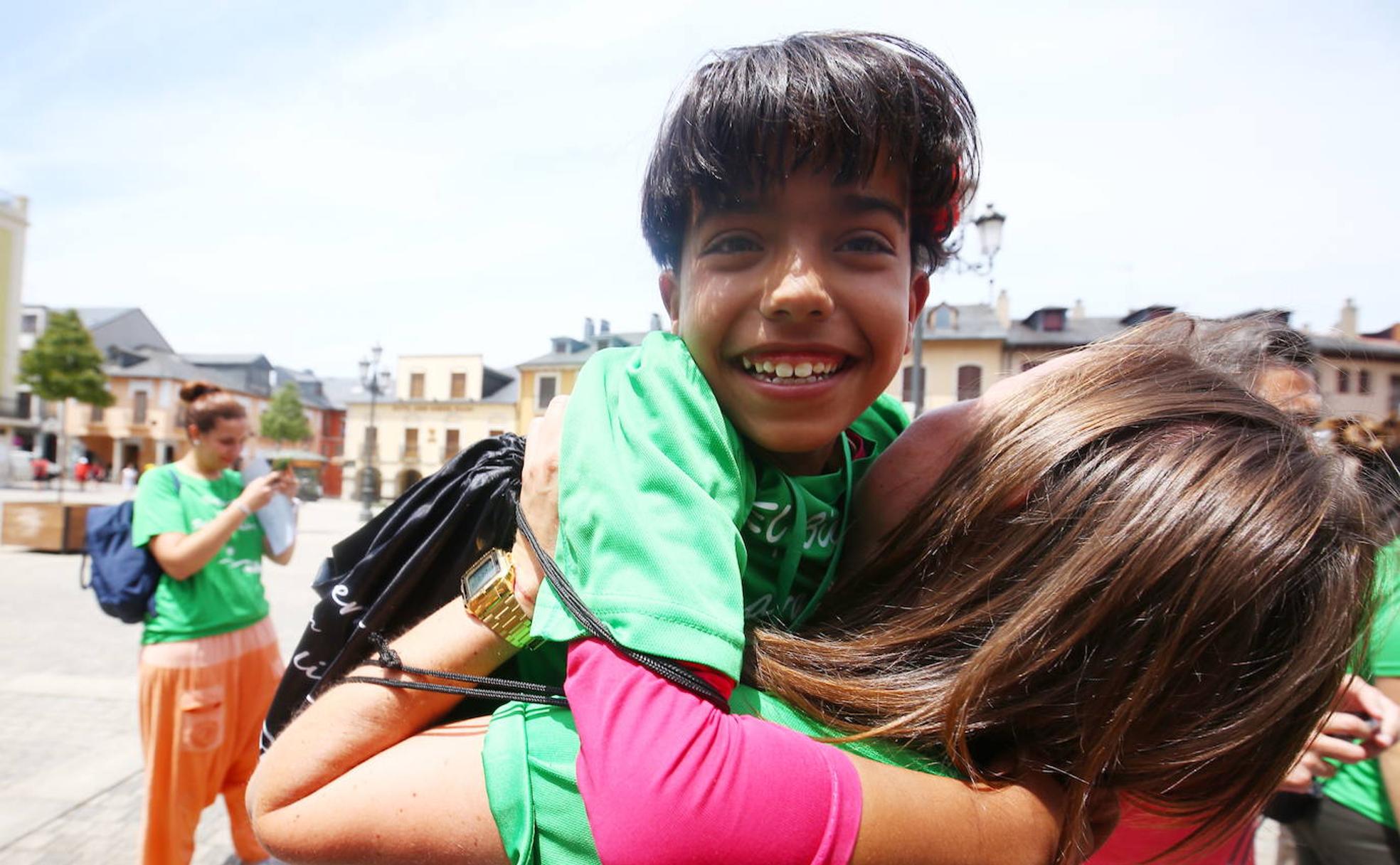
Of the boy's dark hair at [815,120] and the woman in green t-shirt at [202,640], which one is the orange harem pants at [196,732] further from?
the boy's dark hair at [815,120]

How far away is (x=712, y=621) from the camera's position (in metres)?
0.94

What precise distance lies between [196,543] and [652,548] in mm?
3575

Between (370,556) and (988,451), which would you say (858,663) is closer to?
(988,451)

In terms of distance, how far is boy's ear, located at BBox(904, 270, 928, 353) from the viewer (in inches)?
56.2

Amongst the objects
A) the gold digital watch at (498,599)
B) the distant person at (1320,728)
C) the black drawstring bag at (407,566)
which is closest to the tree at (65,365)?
the black drawstring bag at (407,566)

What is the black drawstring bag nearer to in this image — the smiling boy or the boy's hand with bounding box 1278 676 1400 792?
the smiling boy

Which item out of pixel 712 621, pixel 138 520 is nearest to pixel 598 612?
pixel 712 621

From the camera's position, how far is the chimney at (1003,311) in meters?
35.0

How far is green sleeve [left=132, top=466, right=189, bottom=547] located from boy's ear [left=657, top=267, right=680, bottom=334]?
3366 mm

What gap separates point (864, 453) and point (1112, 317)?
41.0m

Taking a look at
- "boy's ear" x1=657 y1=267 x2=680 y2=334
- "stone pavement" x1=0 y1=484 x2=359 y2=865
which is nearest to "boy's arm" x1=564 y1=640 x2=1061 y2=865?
"boy's ear" x1=657 y1=267 x2=680 y2=334

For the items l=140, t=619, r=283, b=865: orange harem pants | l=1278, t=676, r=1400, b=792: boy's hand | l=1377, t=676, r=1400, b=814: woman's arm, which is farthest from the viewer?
l=140, t=619, r=283, b=865: orange harem pants

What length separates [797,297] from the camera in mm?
1163

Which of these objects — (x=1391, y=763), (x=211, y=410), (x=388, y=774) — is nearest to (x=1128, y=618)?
(x=388, y=774)
